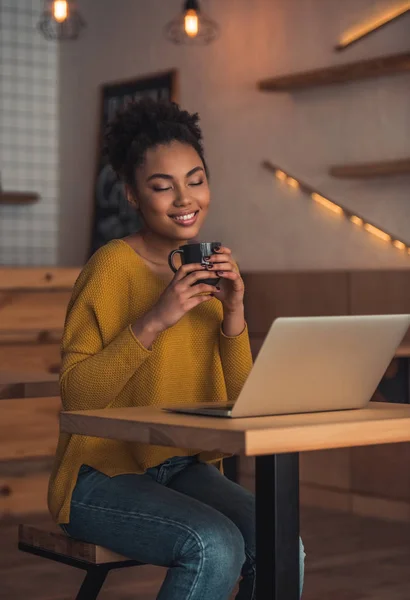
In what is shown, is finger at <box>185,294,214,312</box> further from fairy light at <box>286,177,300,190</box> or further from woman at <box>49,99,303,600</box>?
fairy light at <box>286,177,300,190</box>

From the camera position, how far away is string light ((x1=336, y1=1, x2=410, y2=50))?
14.4ft

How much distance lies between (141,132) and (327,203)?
276 cm

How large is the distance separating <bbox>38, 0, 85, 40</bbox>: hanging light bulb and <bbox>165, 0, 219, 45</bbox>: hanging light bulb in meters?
0.50

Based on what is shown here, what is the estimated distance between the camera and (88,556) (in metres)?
→ 1.82

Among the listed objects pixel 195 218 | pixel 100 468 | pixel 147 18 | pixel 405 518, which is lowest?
pixel 405 518

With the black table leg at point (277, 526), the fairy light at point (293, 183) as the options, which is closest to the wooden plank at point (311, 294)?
the fairy light at point (293, 183)

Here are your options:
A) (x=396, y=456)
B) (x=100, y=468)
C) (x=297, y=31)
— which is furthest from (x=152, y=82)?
(x=100, y=468)

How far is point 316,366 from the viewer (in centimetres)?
159

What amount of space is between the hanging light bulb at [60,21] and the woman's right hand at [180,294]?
12.6ft

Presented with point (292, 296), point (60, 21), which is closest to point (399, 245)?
Result: point (292, 296)

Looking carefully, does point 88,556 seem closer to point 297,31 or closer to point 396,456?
point 396,456

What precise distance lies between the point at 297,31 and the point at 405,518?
2242 mm

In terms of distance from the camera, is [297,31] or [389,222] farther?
[297,31]

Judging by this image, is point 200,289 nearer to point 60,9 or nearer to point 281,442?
point 281,442
